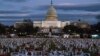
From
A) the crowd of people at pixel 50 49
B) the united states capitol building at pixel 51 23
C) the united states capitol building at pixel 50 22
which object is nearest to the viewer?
the crowd of people at pixel 50 49

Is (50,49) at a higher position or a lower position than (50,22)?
higher

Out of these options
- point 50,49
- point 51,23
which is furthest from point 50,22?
point 50,49

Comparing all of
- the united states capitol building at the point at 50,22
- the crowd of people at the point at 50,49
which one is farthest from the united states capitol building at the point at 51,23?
the crowd of people at the point at 50,49

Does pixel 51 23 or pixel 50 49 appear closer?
pixel 50 49

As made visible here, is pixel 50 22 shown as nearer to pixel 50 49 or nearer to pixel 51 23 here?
pixel 51 23

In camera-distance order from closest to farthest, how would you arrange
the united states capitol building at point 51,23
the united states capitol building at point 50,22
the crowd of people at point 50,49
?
the crowd of people at point 50,49, the united states capitol building at point 51,23, the united states capitol building at point 50,22

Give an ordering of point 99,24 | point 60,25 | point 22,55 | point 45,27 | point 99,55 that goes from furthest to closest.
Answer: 1. point 60,25
2. point 45,27
3. point 99,24
4. point 99,55
5. point 22,55

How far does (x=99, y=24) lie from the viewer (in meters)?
113

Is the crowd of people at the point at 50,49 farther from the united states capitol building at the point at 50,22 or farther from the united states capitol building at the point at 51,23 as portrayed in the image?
the united states capitol building at the point at 50,22

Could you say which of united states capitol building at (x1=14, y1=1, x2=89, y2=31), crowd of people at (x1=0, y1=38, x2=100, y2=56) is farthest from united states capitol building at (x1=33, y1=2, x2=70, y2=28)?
crowd of people at (x1=0, y1=38, x2=100, y2=56)

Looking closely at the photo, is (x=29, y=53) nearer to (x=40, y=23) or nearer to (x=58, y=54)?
(x=58, y=54)

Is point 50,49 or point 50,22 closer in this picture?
point 50,49

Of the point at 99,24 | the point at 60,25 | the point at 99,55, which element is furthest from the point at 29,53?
the point at 60,25

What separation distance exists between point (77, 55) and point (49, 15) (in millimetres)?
138697
